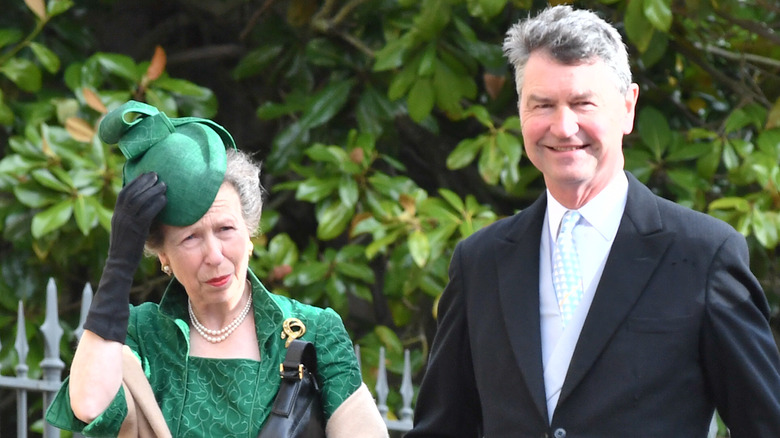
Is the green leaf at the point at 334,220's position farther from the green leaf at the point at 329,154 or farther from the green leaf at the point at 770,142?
the green leaf at the point at 770,142

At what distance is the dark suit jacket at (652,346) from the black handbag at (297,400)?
0.98ft

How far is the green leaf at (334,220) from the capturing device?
4.08 metres

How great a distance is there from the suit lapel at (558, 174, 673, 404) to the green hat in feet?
2.27

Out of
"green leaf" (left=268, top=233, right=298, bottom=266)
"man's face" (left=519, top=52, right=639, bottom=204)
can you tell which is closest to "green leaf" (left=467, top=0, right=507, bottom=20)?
"green leaf" (left=268, top=233, right=298, bottom=266)

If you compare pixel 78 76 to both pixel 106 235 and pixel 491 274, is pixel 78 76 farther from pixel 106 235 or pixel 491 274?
pixel 491 274

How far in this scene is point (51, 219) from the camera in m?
3.90

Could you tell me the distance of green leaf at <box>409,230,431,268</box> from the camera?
382 cm

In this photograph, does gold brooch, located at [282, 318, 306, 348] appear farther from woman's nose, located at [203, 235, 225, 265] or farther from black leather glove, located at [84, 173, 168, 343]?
black leather glove, located at [84, 173, 168, 343]

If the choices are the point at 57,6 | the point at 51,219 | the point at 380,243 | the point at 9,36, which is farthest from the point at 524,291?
the point at 9,36

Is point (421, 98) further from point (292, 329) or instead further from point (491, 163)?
point (292, 329)

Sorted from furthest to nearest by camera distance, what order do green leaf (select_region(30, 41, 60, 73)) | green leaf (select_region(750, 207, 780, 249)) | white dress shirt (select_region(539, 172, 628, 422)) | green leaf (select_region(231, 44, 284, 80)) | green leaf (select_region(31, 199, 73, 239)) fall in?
green leaf (select_region(231, 44, 284, 80)) < green leaf (select_region(30, 41, 60, 73)) < green leaf (select_region(31, 199, 73, 239)) < green leaf (select_region(750, 207, 780, 249)) < white dress shirt (select_region(539, 172, 628, 422))

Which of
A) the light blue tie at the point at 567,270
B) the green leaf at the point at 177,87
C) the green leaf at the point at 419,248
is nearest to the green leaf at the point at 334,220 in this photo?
the green leaf at the point at 419,248

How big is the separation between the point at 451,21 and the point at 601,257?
1.84m

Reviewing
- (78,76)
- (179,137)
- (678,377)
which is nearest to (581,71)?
(678,377)
